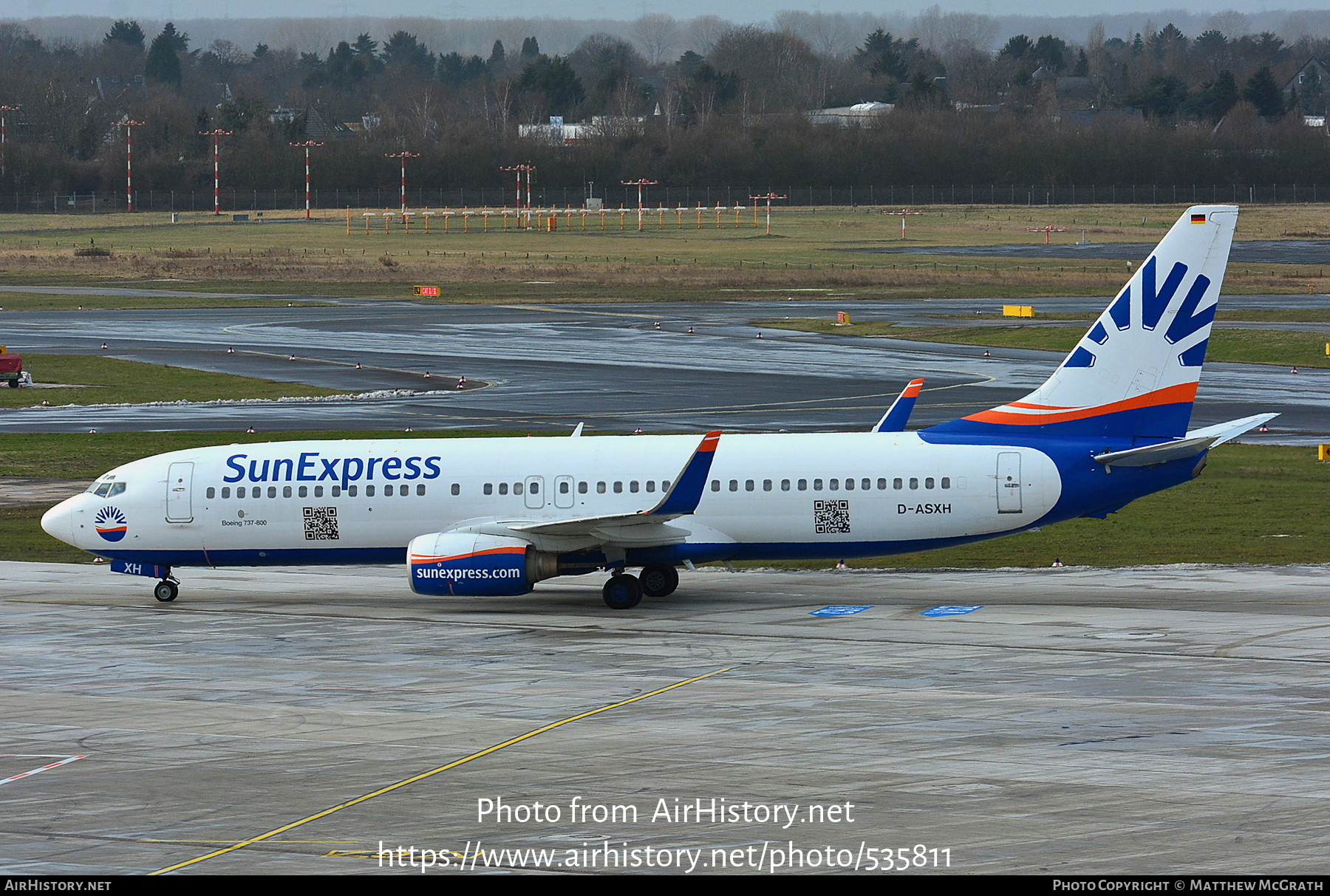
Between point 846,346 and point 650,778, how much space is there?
2549 inches

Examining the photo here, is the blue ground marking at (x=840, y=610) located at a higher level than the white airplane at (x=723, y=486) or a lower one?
lower

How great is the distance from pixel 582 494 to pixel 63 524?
12.6m

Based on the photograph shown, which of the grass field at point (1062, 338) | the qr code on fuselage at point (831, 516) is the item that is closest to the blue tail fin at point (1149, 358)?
the qr code on fuselage at point (831, 516)

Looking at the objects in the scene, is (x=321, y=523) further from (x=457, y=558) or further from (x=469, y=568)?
(x=469, y=568)

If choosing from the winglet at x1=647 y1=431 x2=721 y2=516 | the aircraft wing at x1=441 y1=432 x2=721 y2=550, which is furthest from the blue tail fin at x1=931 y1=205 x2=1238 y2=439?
the aircraft wing at x1=441 y1=432 x2=721 y2=550

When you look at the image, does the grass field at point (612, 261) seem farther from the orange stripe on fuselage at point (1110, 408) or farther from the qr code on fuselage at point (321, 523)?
the qr code on fuselage at point (321, 523)

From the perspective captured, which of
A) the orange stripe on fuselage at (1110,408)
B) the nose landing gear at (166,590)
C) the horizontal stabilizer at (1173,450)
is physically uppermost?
the orange stripe on fuselage at (1110,408)

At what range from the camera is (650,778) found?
70.0ft

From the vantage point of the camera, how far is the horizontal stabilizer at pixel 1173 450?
34.2 m

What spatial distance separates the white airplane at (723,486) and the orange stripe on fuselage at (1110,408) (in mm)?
37

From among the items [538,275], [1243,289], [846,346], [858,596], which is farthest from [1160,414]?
[538,275]

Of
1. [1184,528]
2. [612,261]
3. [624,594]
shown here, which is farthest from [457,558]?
[612,261]

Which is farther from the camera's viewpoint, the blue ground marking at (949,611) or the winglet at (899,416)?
the winglet at (899,416)
